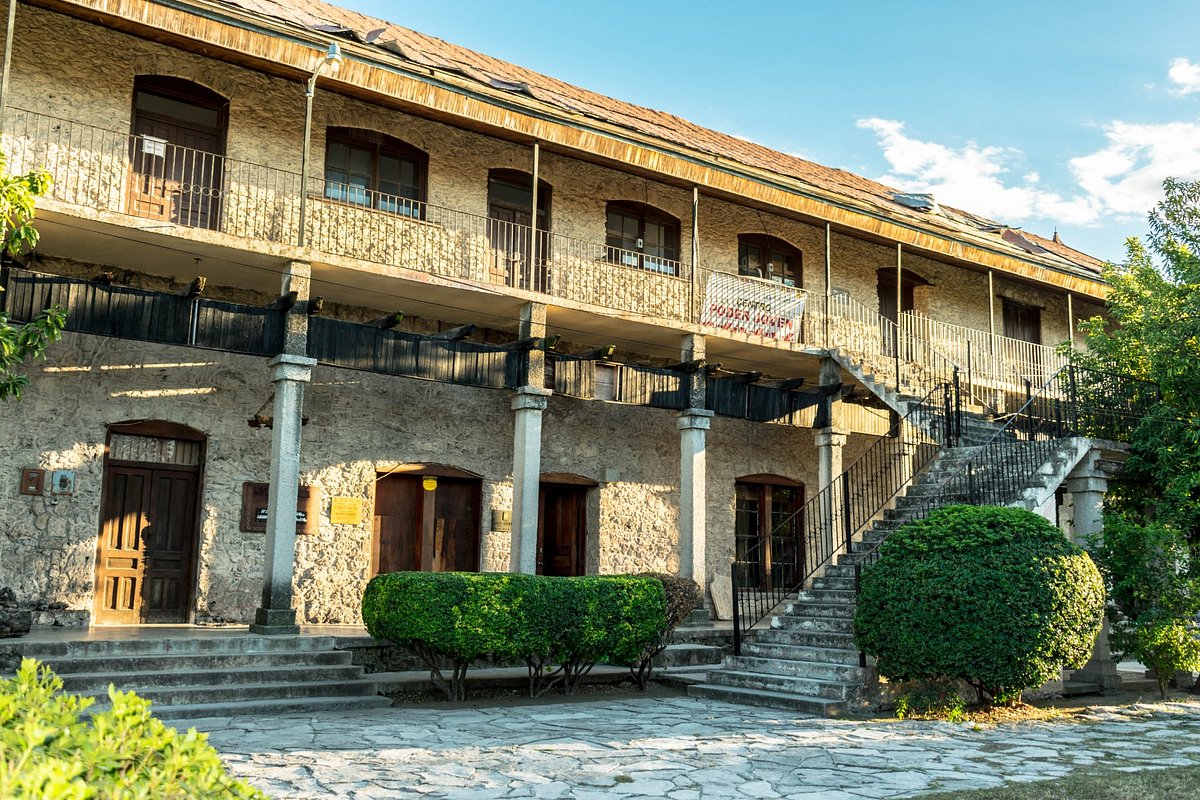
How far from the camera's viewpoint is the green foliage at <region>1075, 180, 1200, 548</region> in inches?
496

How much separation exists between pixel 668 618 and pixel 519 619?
6.95ft

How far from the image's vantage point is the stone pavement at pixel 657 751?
6625mm

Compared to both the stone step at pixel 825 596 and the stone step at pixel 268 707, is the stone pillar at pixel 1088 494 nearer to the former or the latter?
the stone step at pixel 825 596

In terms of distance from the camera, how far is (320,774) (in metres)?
6.83

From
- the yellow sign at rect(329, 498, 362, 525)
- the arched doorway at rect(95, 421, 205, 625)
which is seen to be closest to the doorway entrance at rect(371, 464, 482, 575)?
the yellow sign at rect(329, 498, 362, 525)

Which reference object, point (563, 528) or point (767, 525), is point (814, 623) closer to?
point (563, 528)

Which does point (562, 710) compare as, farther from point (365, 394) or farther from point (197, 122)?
point (197, 122)

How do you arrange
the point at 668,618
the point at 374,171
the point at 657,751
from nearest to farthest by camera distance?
the point at 657,751
the point at 668,618
the point at 374,171

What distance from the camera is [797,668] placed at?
1118cm

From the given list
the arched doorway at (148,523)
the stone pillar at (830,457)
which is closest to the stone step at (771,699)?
the stone pillar at (830,457)

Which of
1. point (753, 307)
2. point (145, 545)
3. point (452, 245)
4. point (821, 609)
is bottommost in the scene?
point (821, 609)

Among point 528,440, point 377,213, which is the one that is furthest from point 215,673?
point 377,213

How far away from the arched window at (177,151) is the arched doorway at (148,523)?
8.76 ft

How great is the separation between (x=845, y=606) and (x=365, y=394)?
6.98 meters
